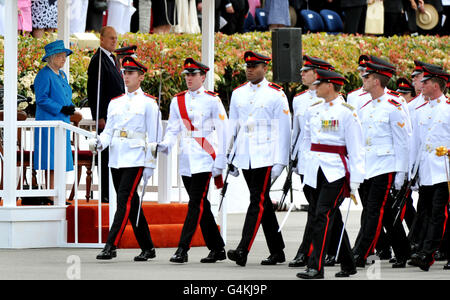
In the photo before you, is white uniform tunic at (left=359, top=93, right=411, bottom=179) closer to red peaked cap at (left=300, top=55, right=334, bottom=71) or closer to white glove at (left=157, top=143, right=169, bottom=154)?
red peaked cap at (left=300, top=55, right=334, bottom=71)

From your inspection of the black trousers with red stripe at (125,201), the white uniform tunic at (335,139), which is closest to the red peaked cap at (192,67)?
the black trousers with red stripe at (125,201)

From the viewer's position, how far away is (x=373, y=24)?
83.1 feet

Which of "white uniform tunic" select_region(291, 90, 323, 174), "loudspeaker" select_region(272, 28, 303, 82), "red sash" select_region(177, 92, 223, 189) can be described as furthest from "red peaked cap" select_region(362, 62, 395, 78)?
"loudspeaker" select_region(272, 28, 303, 82)

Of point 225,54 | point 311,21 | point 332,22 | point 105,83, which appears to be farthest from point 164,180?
point 332,22

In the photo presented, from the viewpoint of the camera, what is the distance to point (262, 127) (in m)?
12.7

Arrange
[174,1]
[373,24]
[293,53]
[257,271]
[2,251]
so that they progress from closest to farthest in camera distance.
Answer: [257,271], [2,251], [293,53], [174,1], [373,24]

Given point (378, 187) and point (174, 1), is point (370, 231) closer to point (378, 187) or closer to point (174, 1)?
point (378, 187)

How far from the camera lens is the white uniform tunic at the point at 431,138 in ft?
40.9

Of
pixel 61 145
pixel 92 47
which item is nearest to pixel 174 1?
pixel 92 47

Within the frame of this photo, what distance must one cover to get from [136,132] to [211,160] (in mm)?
788

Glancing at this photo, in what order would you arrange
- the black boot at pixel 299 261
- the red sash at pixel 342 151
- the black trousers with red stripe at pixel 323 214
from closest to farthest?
the black trousers with red stripe at pixel 323 214
the red sash at pixel 342 151
the black boot at pixel 299 261

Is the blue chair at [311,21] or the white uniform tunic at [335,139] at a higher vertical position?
the blue chair at [311,21]

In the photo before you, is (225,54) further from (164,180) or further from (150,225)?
(150,225)

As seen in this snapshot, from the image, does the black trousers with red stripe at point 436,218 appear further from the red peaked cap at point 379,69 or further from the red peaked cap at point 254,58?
the red peaked cap at point 254,58
